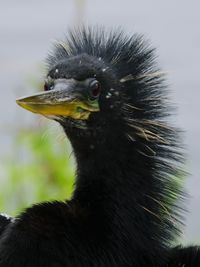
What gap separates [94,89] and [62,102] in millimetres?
160

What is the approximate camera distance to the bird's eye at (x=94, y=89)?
15.3ft

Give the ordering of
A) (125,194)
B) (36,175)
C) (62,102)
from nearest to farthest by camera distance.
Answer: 1. (62,102)
2. (125,194)
3. (36,175)

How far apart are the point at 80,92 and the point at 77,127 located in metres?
0.14

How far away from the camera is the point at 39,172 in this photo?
6.87m

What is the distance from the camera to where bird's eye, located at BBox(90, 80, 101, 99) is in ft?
15.3

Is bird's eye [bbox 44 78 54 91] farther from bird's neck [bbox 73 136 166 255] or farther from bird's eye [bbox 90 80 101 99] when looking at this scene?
bird's neck [bbox 73 136 166 255]

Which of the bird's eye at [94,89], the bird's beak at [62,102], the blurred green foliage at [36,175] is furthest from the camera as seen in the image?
the blurred green foliage at [36,175]

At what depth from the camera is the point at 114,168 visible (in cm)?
471

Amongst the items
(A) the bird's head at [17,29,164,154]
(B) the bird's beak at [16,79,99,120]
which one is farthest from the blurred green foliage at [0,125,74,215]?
(B) the bird's beak at [16,79,99,120]

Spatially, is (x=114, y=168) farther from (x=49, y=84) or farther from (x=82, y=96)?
(x=49, y=84)

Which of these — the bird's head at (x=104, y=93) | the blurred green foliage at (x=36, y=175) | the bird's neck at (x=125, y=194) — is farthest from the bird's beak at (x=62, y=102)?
the blurred green foliage at (x=36, y=175)

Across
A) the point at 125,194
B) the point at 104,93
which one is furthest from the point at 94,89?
the point at 125,194

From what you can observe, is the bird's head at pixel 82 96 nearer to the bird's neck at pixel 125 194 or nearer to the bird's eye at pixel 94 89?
the bird's eye at pixel 94 89

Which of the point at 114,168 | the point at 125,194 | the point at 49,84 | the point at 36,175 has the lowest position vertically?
the point at 125,194
